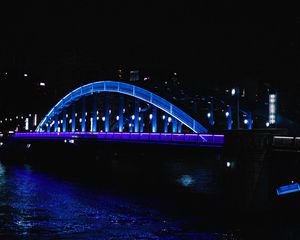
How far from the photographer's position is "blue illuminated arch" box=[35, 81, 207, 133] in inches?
1943

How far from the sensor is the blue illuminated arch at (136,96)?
162 ft

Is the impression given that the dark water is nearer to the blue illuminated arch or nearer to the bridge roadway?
the bridge roadway

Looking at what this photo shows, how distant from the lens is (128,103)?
239ft

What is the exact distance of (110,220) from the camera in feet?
95.6

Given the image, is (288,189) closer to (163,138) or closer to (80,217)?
(80,217)

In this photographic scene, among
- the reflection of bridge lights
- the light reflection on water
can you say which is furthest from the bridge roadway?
the light reflection on water

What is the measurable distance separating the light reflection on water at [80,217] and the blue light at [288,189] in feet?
13.8

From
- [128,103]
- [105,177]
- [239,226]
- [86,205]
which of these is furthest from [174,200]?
[128,103]

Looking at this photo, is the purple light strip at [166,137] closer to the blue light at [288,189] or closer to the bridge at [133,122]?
the bridge at [133,122]

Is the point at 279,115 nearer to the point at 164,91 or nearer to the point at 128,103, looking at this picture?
the point at 164,91

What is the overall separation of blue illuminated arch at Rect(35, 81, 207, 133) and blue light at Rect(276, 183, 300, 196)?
64.6 feet

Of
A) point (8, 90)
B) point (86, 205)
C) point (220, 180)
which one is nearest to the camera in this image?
point (86, 205)

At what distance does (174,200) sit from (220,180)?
31.4 feet

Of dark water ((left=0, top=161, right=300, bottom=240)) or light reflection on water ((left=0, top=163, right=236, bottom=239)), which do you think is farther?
light reflection on water ((left=0, top=163, right=236, bottom=239))
